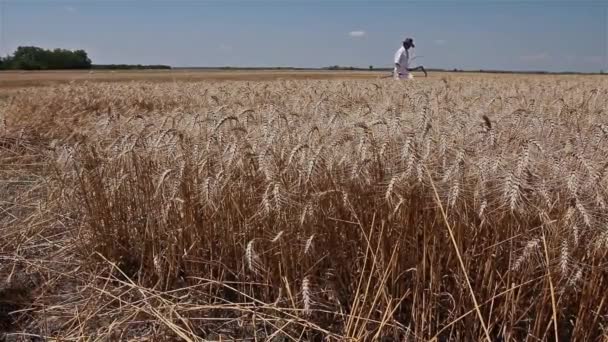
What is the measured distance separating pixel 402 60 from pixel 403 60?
69mm

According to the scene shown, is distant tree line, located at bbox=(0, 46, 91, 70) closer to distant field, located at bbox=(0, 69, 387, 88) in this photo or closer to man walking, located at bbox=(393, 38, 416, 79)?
distant field, located at bbox=(0, 69, 387, 88)

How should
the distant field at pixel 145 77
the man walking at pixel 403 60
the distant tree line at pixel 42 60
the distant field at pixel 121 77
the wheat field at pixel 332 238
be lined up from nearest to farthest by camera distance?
the wheat field at pixel 332 238
the man walking at pixel 403 60
the distant field at pixel 145 77
the distant field at pixel 121 77
the distant tree line at pixel 42 60

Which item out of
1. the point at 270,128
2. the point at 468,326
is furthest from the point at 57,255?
the point at 468,326

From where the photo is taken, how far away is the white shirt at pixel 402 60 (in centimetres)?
1221

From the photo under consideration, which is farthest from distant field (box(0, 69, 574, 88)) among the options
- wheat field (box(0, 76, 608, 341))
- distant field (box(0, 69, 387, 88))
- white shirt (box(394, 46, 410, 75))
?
wheat field (box(0, 76, 608, 341))

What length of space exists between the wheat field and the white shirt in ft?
32.7

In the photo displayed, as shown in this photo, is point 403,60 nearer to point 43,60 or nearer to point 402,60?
point 402,60

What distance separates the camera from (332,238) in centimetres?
207

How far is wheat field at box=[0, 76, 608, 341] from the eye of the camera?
5.61ft

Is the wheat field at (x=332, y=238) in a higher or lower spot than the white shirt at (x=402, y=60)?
lower

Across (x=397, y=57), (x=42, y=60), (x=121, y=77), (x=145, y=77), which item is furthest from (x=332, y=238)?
(x=42, y=60)

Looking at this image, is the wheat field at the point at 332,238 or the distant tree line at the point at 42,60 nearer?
the wheat field at the point at 332,238

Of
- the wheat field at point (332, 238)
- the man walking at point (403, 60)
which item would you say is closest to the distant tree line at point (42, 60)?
the man walking at point (403, 60)

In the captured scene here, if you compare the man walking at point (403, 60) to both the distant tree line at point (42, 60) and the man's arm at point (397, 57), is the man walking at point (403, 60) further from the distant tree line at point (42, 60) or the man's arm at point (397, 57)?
the distant tree line at point (42, 60)
